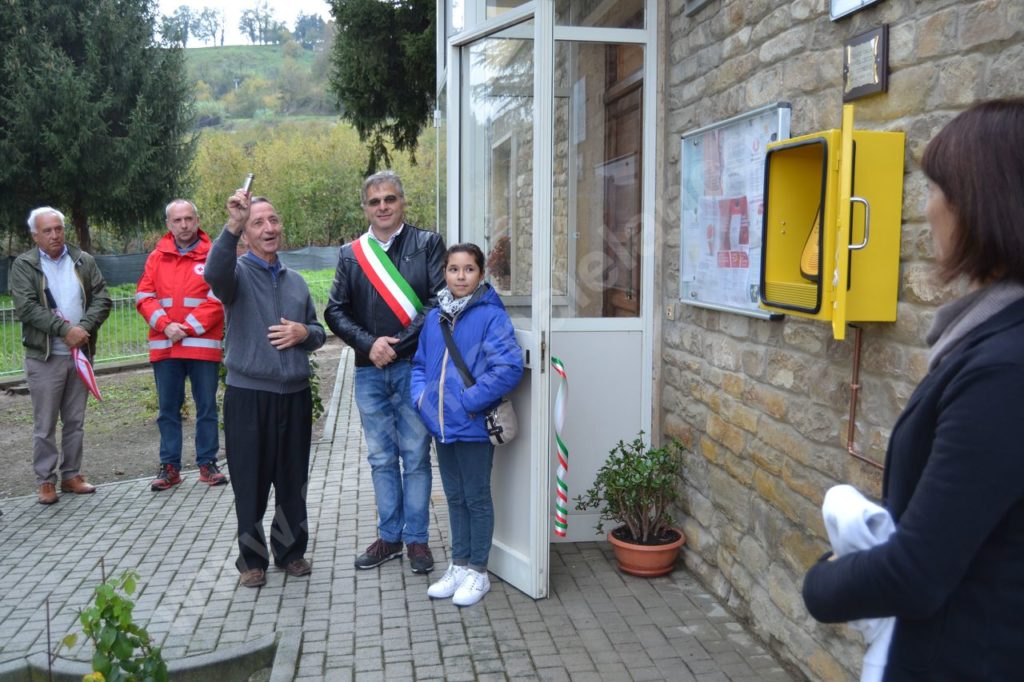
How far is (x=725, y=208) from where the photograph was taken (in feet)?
14.5

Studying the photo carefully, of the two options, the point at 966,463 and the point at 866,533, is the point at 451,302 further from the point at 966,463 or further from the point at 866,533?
the point at 966,463

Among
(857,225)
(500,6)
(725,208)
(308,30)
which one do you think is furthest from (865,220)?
(308,30)

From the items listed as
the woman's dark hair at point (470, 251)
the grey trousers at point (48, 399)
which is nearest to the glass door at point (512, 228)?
the woman's dark hair at point (470, 251)

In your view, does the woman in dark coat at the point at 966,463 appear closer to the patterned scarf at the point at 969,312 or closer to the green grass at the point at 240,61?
the patterned scarf at the point at 969,312

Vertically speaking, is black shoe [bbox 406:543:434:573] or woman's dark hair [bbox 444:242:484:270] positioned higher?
woman's dark hair [bbox 444:242:484:270]

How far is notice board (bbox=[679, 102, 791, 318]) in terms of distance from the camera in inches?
160

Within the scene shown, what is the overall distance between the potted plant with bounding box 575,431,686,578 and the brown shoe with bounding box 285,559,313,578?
1.65m

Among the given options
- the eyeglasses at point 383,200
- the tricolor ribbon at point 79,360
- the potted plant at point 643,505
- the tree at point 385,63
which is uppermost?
the tree at point 385,63

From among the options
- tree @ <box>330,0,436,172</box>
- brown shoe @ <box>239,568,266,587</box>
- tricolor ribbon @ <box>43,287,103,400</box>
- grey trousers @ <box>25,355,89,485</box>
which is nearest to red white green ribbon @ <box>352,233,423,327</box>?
brown shoe @ <box>239,568,266,587</box>

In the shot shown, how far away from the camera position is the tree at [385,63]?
10.7 meters

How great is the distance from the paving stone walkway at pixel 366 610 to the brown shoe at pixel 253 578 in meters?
0.05

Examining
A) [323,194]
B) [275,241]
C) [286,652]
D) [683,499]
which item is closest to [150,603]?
[286,652]

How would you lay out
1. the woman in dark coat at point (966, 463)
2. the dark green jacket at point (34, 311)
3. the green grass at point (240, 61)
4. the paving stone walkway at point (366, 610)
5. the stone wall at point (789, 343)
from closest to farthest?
the woman in dark coat at point (966, 463)
the stone wall at point (789, 343)
the paving stone walkway at point (366, 610)
the dark green jacket at point (34, 311)
the green grass at point (240, 61)

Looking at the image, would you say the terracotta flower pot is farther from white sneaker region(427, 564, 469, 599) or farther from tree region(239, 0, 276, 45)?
tree region(239, 0, 276, 45)
